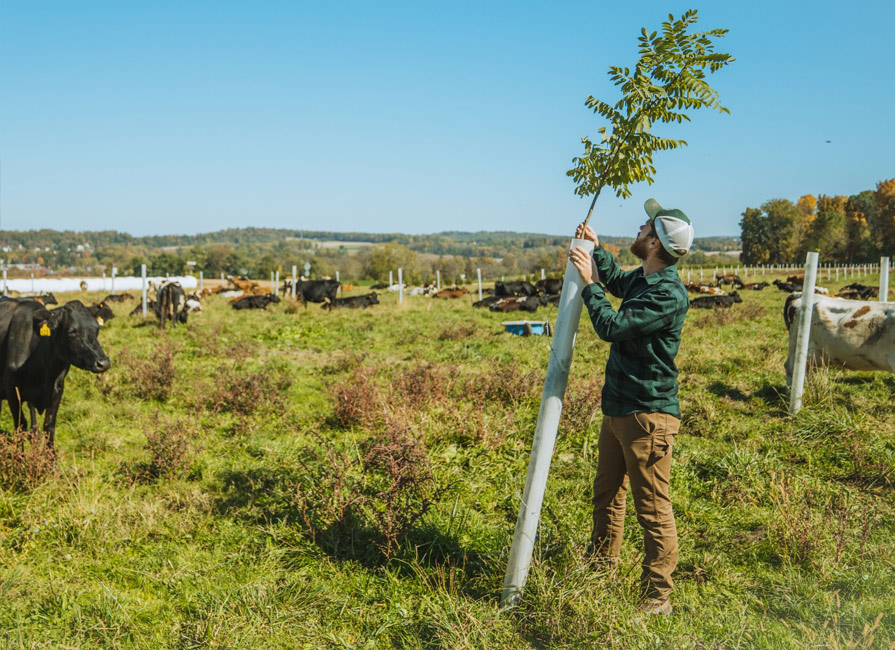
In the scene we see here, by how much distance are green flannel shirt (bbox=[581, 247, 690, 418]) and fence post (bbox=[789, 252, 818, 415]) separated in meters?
4.36

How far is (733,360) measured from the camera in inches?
366

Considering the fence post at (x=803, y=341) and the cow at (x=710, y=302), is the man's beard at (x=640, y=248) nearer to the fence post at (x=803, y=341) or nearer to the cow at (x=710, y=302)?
the fence post at (x=803, y=341)

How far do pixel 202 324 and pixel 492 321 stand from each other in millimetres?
8319

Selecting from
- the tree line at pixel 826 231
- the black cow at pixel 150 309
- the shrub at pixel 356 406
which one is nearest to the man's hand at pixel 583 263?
the shrub at pixel 356 406

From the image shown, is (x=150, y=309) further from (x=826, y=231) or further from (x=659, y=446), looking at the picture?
(x=826, y=231)

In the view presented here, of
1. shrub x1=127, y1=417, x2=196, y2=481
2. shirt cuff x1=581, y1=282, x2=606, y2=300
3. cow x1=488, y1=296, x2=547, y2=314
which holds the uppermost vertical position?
shirt cuff x1=581, y1=282, x2=606, y2=300

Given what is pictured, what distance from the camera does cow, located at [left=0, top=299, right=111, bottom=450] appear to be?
19.0ft

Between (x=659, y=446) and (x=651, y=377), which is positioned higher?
(x=651, y=377)

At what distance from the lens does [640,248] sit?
10.3ft

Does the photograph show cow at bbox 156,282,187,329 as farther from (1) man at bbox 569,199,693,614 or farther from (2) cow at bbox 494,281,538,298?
(1) man at bbox 569,199,693,614

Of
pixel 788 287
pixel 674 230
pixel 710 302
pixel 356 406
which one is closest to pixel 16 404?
pixel 356 406

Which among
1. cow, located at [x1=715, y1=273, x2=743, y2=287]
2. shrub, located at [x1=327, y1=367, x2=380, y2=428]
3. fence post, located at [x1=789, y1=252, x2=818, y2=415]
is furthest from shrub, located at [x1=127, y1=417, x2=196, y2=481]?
cow, located at [x1=715, y1=273, x2=743, y2=287]

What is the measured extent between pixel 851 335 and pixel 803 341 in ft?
2.81

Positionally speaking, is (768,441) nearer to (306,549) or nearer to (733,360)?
(733,360)
